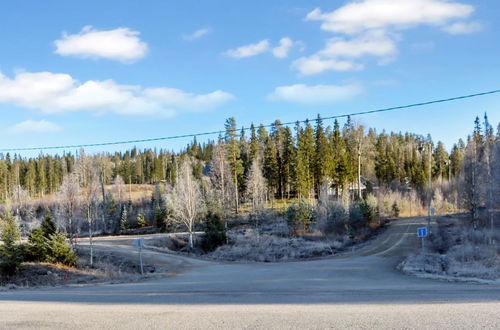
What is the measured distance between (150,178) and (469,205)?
104 metres

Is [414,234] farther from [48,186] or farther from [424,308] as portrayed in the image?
[48,186]

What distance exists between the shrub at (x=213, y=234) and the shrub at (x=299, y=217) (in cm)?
1021

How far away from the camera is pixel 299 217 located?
2050 inches

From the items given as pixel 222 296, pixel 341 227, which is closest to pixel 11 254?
pixel 222 296

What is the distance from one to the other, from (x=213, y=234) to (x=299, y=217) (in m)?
12.1

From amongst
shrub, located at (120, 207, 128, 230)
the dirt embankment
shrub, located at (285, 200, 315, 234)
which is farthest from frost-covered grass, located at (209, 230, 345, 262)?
shrub, located at (120, 207, 128, 230)

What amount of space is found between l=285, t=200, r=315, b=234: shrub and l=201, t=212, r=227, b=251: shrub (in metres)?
10.2

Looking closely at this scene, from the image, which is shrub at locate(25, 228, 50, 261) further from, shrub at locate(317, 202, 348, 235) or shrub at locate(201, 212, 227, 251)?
shrub at locate(317, 202, 348, 235)

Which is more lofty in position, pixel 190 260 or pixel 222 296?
pixel 222 296

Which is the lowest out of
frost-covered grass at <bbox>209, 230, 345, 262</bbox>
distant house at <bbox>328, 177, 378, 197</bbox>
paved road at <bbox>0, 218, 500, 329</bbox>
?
frost-covered grass at <bbox>209, 230, 345, 262</bbox>

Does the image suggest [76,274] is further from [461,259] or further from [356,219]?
[356,219]

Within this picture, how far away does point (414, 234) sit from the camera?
49.0 metres

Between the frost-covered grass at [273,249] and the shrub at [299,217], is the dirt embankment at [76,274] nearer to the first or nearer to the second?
the frost-covered grass at [273,249]

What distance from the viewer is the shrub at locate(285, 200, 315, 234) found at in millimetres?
52156
